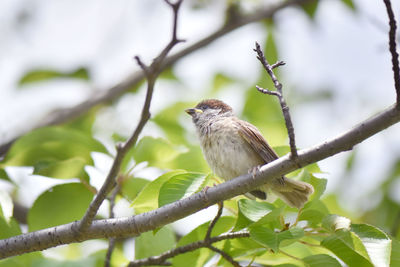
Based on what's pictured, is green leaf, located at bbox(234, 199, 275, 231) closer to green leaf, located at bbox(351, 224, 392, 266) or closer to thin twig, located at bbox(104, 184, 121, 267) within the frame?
green leaf, located at bbox(351, 224, 392, 266)

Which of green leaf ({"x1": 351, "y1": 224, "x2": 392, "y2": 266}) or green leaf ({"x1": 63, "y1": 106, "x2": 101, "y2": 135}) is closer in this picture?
green leaf ({"x1": 351, "y1": 224, "x2": 392, "y2": 266})

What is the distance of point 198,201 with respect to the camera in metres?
2.98

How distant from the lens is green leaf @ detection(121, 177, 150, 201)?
393 cm

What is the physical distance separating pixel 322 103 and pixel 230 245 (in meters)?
4.42

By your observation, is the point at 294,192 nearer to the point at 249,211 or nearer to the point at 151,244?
the point at 249,211

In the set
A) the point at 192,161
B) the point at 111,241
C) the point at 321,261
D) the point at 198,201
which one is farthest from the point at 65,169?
the point at 321,261

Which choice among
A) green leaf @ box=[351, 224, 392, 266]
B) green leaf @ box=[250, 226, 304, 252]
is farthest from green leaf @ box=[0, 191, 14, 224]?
green leaf @ box=[351, 224, 392, 266]

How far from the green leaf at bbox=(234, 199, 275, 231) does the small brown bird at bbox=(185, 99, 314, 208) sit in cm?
80

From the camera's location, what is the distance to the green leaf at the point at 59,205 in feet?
12.3

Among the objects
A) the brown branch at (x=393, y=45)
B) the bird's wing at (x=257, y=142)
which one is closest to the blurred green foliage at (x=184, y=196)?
the bird's wing at (x=257, y=142)

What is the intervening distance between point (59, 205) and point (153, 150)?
2.63ft

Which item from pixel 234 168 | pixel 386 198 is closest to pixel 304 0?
pixel 386 198

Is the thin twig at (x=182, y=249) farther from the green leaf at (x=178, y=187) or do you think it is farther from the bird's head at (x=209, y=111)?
the bird's head at (x=209, y=111)

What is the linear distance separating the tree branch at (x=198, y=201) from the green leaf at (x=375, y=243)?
58 centimetres
